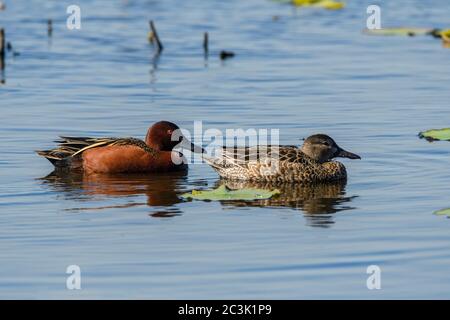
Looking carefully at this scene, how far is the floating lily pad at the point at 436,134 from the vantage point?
53.8ft

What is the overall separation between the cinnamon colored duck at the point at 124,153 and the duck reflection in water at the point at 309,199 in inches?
36.8

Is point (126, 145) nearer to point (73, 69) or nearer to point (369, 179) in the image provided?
point (369, 179)

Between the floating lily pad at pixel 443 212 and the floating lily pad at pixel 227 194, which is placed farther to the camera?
the floating lily pad at pixel 227 194

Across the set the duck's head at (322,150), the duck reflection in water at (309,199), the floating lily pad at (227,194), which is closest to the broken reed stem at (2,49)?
the duck reflection in water at (309,199)

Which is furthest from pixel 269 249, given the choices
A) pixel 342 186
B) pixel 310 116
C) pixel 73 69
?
pixel 73 69

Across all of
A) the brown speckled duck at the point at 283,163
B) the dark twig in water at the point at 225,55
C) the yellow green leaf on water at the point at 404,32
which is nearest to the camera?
the brown speckled duck at the point at 283,163

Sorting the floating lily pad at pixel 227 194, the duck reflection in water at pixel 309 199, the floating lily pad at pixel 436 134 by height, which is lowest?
the duck reflection in water at pixel 309 199

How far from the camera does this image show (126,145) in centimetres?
1521

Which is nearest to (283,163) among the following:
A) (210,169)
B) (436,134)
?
(210,169)

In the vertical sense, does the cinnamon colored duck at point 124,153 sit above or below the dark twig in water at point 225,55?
below

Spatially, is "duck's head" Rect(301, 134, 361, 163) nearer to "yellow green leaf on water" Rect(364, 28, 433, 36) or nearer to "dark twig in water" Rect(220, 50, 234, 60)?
"dark twig in water" Rect(220, 50, 234, 60)

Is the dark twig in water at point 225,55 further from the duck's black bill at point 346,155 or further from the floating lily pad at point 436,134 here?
the duck's black bill at point 346,155

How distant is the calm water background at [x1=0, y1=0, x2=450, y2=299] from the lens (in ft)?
33.1
